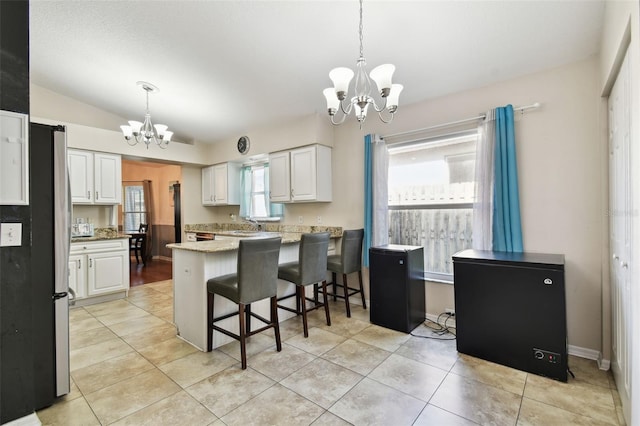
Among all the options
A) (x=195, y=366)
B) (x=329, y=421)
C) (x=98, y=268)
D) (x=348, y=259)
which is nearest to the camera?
(x=329, y=421)

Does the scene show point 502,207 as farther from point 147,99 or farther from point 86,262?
point 86,262

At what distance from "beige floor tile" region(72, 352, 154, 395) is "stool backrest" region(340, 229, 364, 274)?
212cm

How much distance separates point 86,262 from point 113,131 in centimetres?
201

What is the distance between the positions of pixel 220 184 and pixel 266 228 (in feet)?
4.56

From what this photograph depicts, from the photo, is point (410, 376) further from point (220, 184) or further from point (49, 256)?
point (220, 184)

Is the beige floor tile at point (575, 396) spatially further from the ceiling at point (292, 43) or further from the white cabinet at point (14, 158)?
the white cabinet at point (14, 158)

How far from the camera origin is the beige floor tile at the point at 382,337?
2684 millimetres

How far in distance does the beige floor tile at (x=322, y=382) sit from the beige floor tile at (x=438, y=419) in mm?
496

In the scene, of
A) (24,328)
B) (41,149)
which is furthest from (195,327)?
(41,149)

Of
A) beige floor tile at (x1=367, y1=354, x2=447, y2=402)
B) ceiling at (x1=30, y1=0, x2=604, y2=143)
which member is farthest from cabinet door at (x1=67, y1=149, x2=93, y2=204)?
beige floor tile at (x1=367, y1=354, x2=447, y2=402)

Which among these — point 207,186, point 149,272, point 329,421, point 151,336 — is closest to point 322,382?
point 329,421

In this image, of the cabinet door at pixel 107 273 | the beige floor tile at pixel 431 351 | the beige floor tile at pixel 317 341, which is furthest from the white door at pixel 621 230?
the cabinet door at pixel 107 273

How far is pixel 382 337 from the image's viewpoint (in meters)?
2.86

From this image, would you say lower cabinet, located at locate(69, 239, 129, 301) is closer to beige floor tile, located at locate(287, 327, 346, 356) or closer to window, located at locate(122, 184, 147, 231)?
beige floor tile, located at locate(287, 327, 346, 356)
